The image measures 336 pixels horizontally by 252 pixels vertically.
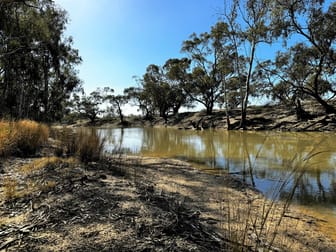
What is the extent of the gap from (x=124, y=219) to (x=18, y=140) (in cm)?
445

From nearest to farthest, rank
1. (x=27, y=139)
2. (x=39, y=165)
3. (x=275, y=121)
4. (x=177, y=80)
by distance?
(x=39, y=165) < (x=27, y=139) < (x=275, y=121) < (x=177, y=80)

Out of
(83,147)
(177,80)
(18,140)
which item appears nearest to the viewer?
(83,147)

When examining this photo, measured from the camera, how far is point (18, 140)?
5.76m

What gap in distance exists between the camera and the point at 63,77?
21.4 meters

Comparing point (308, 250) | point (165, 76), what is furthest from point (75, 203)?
point (165, 76)

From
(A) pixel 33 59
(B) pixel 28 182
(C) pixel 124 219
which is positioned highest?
(A) pixel 33 59

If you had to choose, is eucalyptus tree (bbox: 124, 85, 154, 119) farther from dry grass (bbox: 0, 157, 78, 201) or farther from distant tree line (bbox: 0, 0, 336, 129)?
dry grass (bbox: 0, 157, 78, 201)

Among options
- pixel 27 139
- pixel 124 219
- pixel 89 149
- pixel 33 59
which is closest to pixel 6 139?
pixel 27 139

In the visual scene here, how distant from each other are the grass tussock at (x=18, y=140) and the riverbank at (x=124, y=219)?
0.93 metres

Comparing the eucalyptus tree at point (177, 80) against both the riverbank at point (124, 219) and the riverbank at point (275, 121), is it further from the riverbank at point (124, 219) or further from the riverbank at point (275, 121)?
the riverbank at point (124, 219)

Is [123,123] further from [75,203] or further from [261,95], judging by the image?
[75,203]

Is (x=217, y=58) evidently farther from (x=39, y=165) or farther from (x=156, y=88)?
(x=39, y=165)

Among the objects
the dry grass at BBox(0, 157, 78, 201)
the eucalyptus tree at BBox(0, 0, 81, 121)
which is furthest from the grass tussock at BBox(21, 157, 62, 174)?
the eucalyptus tree at BBox(0, 0, 81, 121)

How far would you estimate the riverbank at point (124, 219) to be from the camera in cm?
198
